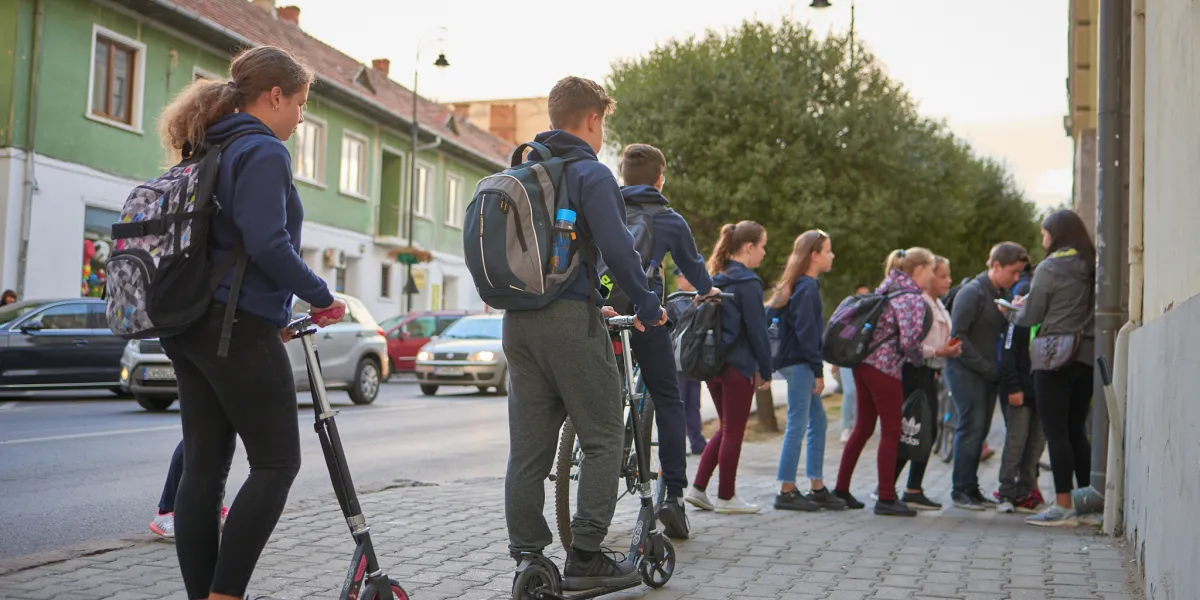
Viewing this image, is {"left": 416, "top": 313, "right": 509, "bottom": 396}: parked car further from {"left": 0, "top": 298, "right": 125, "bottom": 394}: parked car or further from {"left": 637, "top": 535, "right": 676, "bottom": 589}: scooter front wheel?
{"left": 637, "top": 535, "right": 676, "bottom": 589}: scooter front wheel

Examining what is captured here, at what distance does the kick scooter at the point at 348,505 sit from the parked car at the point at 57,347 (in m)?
14.4

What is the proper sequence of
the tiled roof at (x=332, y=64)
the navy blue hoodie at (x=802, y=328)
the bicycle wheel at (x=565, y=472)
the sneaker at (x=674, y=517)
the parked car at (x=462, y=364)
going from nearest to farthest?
the bicycle wheel at (x=565, y=472)
the sneaker at (x=674, y=517)
the navy blue hoodie at (x=802, y=328)
the parked car at (x=462, y=364)
the tiled roof at (x=332, y=64)

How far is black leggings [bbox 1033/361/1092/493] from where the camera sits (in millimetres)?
7895

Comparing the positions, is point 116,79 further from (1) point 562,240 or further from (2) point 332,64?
(1) point 562,240

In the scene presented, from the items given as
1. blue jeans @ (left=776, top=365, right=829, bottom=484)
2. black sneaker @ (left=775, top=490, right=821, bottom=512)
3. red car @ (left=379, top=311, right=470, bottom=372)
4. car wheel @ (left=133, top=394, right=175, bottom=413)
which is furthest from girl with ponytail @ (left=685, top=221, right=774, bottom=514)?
red car @ (left=379, top=311, right=470, bottom=372)

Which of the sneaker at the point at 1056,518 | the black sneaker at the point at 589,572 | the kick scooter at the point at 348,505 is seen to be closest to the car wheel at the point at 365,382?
the sneaker at the point at 1056,518

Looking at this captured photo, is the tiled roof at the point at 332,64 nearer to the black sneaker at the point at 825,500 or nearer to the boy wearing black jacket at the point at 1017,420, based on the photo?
the black sneaker at the point at 825,500

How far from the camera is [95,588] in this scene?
5039 mm

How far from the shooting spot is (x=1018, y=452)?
29.0 ft

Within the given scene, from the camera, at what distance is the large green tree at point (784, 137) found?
25.1m

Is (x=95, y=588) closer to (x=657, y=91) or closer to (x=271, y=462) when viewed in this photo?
(x=271, y=462)

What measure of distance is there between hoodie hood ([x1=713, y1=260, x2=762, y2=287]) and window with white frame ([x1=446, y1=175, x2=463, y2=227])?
35.7 metres

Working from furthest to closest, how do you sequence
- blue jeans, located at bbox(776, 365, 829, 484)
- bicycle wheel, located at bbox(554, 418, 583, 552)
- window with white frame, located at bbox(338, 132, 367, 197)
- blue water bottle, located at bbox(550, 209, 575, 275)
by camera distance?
window with white frame, located at bbox(338, 132, 367, 197) → blue jeans, located at bbox(776, 365, 829, 484) → bicycle wheel, located at bbox(554, 418, 583, 552) → blue water bottle, located at bbox(550, 209, 575, 275)

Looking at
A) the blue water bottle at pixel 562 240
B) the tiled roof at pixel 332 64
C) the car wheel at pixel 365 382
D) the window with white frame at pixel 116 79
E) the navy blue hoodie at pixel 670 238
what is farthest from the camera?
the tiled roof at pixel 332 64
